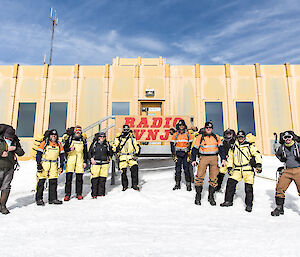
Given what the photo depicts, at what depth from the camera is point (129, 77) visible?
43.1 feet

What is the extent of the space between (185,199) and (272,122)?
33.6 feet

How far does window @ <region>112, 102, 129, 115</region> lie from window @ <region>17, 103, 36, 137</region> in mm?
5073

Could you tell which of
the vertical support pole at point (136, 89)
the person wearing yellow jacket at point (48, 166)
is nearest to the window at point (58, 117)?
the vertical support pole at point (136, 89)

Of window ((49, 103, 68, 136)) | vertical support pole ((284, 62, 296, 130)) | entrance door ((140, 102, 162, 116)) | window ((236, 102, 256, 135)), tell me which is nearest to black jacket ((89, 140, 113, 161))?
entrance door ((140, 102, 162, 116))

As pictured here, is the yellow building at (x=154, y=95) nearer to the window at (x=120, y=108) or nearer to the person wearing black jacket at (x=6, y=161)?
the window at (x=120, y=108)

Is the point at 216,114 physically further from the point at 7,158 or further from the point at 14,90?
the point at 14,90

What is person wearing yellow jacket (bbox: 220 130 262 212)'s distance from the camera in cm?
433

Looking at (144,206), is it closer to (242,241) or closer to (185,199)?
(185,199)

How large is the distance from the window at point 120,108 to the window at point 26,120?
16.6 ft

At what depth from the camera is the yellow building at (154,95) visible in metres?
12.5

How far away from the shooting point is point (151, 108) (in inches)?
514

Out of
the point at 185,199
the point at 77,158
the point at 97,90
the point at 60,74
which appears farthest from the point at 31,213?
the point at 60,74

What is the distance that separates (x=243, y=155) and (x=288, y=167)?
0.86 meters

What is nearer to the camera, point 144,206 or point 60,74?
point 144,206
